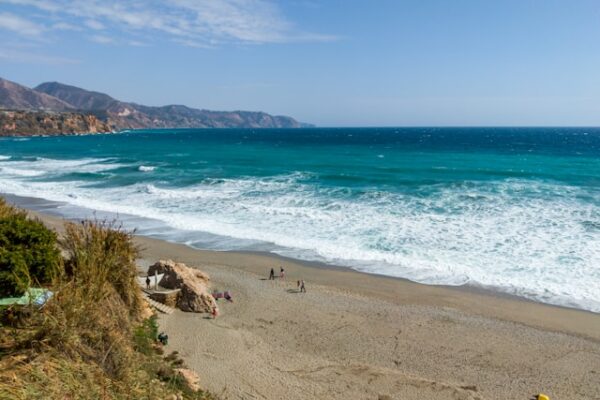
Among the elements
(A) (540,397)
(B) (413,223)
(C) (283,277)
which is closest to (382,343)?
(A) (540,397)

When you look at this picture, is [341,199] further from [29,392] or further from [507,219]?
[29,392]

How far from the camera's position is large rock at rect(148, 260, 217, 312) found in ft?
48.9

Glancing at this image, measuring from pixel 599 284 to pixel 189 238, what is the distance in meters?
18.8

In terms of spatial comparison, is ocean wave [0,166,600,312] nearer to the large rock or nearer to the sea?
the sea

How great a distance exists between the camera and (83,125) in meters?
152

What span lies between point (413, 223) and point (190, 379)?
18932mm

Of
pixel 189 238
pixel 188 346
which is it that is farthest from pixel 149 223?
pixel 188 346

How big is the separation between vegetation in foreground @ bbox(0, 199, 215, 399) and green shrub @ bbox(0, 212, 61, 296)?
0.8 inches

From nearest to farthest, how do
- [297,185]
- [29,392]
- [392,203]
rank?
[29,392], [392,203], [297,185]

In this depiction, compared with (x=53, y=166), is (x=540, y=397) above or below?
below

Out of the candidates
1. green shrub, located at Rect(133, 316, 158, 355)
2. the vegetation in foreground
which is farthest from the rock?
green shrub, located at Rect(133, 316, 158, 355)

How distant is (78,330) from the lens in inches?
262

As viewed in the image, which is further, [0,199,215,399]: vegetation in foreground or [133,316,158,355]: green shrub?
[133,316,158,355]: green shrub

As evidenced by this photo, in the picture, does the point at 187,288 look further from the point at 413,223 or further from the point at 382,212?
the point at 382,212
